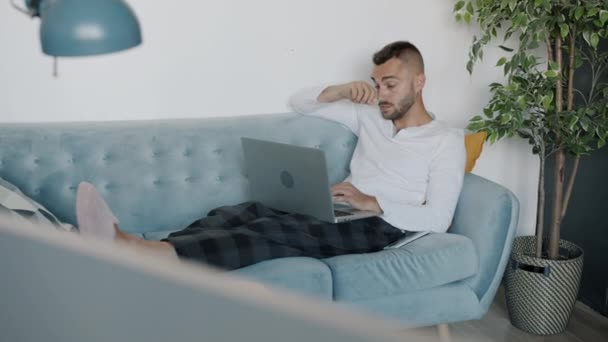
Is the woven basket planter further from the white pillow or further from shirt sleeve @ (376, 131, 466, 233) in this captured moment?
the white pillow

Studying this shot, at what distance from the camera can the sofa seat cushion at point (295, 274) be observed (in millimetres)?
2088

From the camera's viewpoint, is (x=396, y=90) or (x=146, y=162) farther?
(x=396, y=90)

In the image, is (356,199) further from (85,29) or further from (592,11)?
(85,29)

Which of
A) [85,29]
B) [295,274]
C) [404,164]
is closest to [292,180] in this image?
[295,274]

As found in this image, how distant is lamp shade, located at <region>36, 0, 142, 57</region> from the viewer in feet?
3.71

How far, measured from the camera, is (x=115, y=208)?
249cm

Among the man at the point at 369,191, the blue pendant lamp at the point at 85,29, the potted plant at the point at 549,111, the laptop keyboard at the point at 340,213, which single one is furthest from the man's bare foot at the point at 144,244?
the potted plant at the point at 549,111

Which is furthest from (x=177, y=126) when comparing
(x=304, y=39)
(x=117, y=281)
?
(x=117, y=281)

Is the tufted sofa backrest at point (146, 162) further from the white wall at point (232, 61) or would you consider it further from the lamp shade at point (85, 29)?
the lamp shade at point (85, 29)

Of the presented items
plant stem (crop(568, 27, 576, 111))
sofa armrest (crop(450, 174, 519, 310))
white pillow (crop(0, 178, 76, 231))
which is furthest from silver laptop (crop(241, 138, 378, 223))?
plant stem (crop(568, 27, 576, 111))

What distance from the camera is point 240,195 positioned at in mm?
2631

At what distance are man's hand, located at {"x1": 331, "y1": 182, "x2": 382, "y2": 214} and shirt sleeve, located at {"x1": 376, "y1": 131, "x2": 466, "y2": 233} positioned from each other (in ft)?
0.08

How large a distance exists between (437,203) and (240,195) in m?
0.71

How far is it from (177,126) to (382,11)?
0.99m
